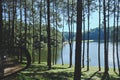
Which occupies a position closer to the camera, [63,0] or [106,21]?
[106,21]

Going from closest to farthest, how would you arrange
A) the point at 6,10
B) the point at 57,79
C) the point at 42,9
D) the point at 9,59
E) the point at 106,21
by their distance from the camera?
the point at 9,59 < the point at 57,79 < the point at 106,21 < the point at 6,10 < the point at 42,9

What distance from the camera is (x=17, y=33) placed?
48.3 m

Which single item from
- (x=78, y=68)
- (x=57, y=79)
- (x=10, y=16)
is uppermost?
(x=10, y=16)

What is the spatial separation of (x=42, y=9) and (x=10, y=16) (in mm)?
5332

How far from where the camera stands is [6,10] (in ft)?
130

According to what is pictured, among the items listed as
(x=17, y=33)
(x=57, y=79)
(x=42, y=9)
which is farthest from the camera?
(x=17, y=33)

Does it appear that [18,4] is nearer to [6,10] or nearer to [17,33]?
[6,10]

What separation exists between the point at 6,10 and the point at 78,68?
2682 centimetres

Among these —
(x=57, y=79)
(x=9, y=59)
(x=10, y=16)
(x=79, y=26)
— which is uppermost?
(x=10, y=16)

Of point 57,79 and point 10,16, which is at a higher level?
point 10,16

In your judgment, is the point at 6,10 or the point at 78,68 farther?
the point at 6,10

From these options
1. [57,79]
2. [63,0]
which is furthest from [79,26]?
[63,0]

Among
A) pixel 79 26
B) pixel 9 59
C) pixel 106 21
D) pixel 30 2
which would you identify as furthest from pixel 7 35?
pixel 9 59

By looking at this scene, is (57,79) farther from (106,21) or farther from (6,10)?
(6,10)
